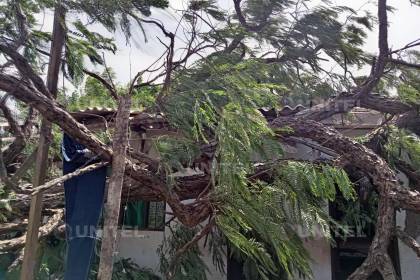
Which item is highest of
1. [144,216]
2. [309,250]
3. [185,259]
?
[144,216]

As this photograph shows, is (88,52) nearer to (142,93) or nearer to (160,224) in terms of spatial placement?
(142,93)

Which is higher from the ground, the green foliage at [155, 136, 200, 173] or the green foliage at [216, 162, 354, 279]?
the green foliage at [155, 136, 200, 173]

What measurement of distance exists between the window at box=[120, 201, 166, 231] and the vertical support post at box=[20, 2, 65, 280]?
3.04m

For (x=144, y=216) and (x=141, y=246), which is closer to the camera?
(x=141, y=246)

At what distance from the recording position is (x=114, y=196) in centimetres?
308

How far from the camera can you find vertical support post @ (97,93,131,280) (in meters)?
2.92

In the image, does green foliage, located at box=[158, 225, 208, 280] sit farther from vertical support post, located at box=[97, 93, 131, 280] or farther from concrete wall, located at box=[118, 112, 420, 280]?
vertical support post, located at box=[97, 93, 131, 280]

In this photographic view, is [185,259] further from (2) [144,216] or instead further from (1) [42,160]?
(1) [42,160]

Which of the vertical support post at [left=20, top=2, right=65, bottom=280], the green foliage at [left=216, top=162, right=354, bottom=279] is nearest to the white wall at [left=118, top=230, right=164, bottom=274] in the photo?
the vertical support post at [left=20, top=2, right=65, bottom=280]

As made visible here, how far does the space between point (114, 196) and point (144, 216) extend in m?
4.20

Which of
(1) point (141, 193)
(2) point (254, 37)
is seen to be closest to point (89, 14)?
(1) point (141, 193)

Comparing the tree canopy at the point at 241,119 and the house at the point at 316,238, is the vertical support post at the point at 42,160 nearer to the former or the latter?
the tree canopy at the point at 241,119

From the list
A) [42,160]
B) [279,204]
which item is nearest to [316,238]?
[279,204]

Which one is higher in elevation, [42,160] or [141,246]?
[42,160]
